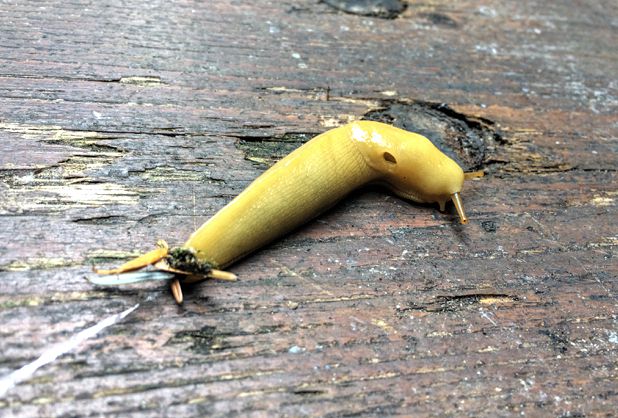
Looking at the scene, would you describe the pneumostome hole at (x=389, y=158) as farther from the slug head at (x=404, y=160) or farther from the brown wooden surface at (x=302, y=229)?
the brown wooden surface at (x=302, y=229)

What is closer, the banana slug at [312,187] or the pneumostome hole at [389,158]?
the banana slug at [312,187]

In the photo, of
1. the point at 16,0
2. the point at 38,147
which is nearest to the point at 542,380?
the point at 38,147

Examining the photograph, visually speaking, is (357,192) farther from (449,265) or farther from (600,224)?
(600,224)

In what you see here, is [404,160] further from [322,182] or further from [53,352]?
[53,352]

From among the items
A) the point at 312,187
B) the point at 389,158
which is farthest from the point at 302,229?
the point at 389,158

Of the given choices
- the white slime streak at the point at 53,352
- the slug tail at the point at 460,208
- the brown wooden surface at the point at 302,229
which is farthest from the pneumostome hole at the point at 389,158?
the white slime streak at the point at 53,352
